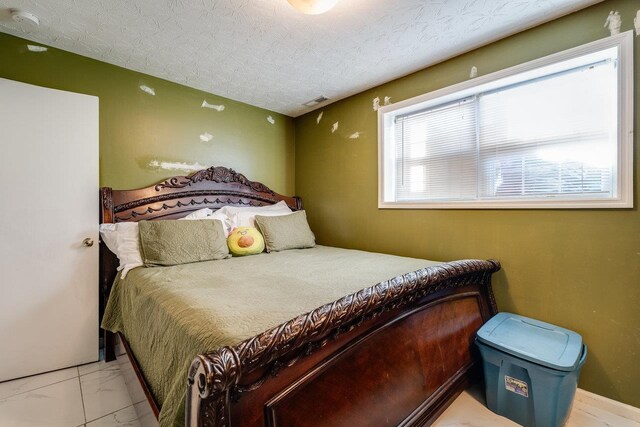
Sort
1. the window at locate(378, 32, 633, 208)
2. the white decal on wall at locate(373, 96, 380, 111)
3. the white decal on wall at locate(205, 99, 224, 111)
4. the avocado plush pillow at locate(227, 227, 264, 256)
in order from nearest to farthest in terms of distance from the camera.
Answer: the window at locate(378, 32, 633, 208)
the avocado plush pillow at locate(227, 227, 264, 256)
the white decal on wall at locate(373, 96, 380, 111)
the white decal on wall at locate(205, 99, 224, 111)

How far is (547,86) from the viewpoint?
1.95 metres

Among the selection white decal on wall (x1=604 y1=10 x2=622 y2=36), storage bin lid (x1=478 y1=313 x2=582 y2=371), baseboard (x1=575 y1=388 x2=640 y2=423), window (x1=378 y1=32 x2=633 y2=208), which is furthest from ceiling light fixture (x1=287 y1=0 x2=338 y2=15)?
baseboard (x1=575 y1=388 x2=640 y2=423)

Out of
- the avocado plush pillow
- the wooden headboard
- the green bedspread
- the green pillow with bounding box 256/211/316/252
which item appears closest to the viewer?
the green bedspread

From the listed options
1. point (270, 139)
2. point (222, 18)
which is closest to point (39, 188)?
point (222, 18)

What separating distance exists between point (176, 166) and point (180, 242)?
38.5 inches

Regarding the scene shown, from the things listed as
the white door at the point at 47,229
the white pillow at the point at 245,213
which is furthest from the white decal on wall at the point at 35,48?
the white pillow at the point at 245,213

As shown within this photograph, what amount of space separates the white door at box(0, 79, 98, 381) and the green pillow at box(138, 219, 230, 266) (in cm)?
48

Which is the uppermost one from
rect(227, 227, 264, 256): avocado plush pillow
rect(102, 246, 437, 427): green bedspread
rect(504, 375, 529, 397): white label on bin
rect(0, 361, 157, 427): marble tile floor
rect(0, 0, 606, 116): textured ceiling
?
rect(0, 0, 606, 116): textured ceiling

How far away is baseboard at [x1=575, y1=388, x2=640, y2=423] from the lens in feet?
5.13

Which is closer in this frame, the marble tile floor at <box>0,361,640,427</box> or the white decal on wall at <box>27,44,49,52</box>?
the marble tile floor at <box>0,361,640,427</box>

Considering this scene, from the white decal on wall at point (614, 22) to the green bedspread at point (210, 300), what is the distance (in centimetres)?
173

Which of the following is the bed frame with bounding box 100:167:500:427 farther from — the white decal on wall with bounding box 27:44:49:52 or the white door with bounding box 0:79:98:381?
the white decal on wall with bounding box 27:44:49:52

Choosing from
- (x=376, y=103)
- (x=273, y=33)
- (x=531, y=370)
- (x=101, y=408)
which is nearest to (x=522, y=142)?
(x=376, y=103)

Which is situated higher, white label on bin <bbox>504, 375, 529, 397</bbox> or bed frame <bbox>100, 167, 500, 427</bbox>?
bed frame <bbox>100, 167, 500, 427</bbox>
